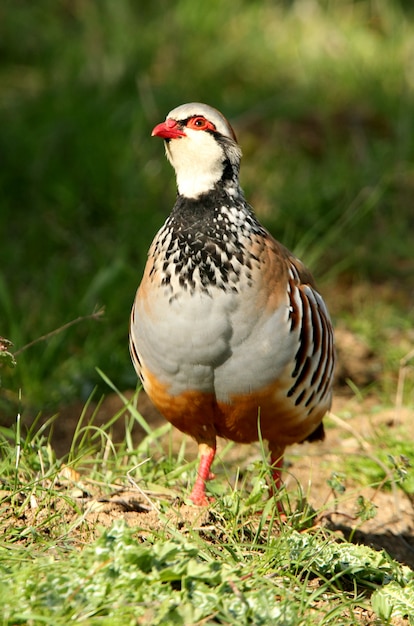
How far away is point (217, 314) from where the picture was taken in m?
3.08

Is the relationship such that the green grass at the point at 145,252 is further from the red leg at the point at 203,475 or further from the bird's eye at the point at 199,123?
the bird's eye at the point at 199,123

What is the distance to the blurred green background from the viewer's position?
5.11 metres

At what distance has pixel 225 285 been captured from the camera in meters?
3.10

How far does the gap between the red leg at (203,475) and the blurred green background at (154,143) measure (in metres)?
1.17

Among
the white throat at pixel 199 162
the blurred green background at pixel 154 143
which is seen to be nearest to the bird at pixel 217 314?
the white throat at pixel 199 162

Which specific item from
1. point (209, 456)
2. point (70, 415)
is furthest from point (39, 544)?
point (70, 415)

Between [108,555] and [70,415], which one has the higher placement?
[108,555]

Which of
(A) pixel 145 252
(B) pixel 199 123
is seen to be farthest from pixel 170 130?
(A) pixel 145 252

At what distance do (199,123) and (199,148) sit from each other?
10cm

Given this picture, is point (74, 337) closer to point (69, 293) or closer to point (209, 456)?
point (69, 293)

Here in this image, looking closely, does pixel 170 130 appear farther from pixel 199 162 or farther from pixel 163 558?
pixel 163 558

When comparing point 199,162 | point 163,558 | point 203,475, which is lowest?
point 203,475

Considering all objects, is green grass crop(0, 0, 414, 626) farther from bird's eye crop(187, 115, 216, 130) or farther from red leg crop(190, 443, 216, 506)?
bird's eye crop(187, 115, 216, 130)

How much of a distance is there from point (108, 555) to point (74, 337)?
2.47m
